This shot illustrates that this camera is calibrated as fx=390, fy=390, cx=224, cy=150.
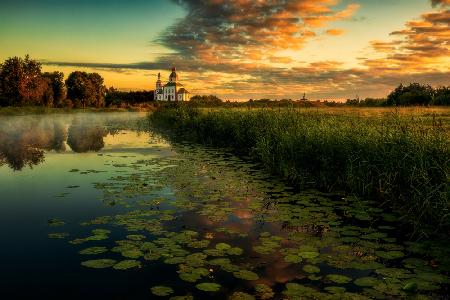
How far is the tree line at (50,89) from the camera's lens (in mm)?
71188

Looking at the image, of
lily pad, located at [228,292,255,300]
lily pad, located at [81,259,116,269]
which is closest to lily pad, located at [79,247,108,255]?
lily pad, located at [81,259,116,269]

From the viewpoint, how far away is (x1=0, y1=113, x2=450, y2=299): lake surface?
5062 mm

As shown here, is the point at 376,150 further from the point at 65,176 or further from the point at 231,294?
the point at 65,176

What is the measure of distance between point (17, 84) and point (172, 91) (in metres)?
113

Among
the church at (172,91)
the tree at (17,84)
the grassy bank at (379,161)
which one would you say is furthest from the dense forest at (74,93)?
the church at (172,91)

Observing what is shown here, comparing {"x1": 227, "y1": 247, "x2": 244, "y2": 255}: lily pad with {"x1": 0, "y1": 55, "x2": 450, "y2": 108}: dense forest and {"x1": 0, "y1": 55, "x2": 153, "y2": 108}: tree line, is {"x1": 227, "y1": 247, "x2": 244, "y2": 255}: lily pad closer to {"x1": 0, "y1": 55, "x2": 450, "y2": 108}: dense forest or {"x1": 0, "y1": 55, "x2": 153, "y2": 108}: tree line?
{"x1": 0, "y1": 55, "x2": 450, "y2": 108}: dense forest

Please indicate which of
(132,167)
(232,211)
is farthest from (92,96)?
(232,211)

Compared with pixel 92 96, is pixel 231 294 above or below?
below

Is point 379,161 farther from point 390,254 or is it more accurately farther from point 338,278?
point 338,278

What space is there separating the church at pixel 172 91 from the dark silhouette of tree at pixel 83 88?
70.3 meters

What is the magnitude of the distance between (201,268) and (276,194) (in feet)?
16.8

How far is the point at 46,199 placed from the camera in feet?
31.5

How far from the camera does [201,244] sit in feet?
21.2

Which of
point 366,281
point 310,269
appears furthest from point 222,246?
point 366,281
